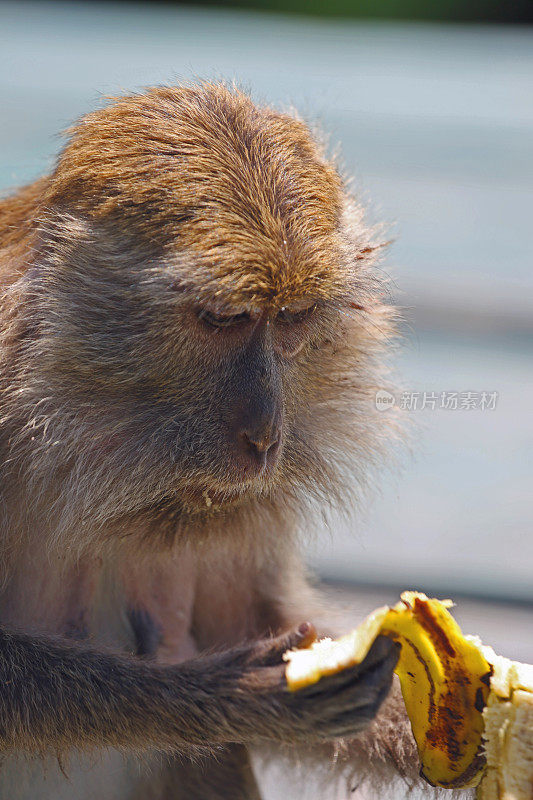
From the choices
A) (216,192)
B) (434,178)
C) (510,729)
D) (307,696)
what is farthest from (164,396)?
(434,178)

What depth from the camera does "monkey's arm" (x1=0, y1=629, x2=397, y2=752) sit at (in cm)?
235

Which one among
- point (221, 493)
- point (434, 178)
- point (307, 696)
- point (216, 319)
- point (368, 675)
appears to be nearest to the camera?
point (368, 675)

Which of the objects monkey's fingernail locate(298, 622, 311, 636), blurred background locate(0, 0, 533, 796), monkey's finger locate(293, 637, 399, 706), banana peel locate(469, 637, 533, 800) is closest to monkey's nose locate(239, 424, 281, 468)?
monkey's fingernail locate(298, 622, 311, 636)

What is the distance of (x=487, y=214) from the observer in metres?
5.45

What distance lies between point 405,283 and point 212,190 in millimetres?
2720

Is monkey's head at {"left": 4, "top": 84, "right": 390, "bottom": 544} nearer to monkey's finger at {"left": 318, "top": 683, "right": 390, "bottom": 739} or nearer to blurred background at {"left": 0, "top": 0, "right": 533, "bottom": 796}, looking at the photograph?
monkey's finger at {"left": 318, "top": 683, "right": 390, "bottom": 739}

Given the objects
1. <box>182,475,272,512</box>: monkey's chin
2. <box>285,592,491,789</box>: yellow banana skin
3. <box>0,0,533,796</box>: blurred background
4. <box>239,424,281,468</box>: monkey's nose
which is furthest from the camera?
<box>0,0,533,796</box>: blurred background

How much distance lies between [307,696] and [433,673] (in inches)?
11.3

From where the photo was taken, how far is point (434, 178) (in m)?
5.50

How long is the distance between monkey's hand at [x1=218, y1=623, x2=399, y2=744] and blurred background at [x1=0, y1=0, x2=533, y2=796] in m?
2.05

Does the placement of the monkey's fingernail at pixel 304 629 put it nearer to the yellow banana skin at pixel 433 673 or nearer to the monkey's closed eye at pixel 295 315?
the yellow banana skin at pixel 433 673

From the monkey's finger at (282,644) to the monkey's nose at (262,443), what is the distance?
1.29 feet

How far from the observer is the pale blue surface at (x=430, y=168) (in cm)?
498

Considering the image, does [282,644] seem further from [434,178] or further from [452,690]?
[434,178]
